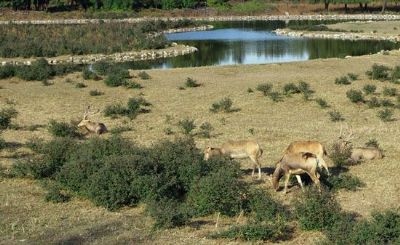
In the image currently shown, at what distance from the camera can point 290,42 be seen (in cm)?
6322

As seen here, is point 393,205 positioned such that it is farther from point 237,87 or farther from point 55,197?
point 237,87

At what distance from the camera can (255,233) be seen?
443 inches

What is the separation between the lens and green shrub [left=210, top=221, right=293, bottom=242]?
11273mm

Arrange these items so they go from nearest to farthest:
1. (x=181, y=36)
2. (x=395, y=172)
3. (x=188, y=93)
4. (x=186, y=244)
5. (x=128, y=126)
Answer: (x=186, y=244) < (x=395, y=172) < (x=128, y=126) < (x=188, y=93) < (x=181, y=36)

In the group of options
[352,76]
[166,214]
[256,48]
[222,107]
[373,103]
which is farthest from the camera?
[256,48]

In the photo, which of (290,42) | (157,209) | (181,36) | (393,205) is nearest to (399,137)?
(393,205)

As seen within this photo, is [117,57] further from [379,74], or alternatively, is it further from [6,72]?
[379,74]

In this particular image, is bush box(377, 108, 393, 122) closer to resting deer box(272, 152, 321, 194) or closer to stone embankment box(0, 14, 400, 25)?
resting deer box(272, 152, 321, 194)

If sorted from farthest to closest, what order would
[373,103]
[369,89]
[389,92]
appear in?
[369,89]
[389,92]
[373,103]

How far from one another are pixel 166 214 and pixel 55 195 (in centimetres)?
329

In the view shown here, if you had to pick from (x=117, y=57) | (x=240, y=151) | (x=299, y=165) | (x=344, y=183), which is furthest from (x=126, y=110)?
(x=117, y=57)

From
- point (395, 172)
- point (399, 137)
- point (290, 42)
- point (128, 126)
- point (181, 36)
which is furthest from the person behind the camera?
point (181, 36)

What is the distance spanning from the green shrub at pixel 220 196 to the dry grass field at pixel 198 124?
30 cm

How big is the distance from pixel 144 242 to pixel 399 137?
1261 cm
